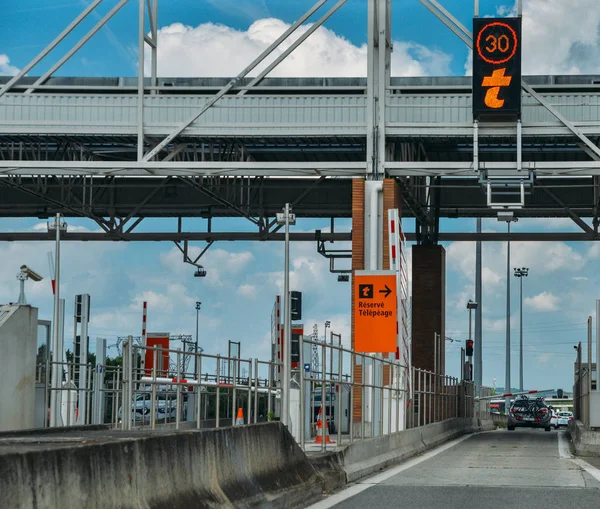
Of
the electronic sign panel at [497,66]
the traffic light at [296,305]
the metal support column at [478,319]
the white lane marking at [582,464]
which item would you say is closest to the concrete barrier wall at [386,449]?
the white lane marking at [582,464]

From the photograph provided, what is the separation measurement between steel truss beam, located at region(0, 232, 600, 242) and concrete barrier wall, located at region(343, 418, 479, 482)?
15474 mm

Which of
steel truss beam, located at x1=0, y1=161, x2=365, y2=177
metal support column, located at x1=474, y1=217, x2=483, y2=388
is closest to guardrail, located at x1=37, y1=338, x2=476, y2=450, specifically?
steel truss beam, located at x1=0, y1=161, x2=365, y2=177

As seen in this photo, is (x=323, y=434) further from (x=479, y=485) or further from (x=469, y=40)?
(x=469, y=40)

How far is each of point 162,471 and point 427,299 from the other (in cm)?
3581

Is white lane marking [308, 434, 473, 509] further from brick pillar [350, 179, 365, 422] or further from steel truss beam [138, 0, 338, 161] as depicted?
steel truss beam [138, 0, 338, 161]

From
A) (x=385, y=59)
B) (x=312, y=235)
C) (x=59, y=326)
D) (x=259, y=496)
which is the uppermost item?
(x=385, y=59)

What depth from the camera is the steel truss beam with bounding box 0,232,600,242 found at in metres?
45.2

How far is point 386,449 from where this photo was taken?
19.7 m

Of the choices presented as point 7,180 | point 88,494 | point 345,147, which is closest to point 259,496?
point 88,494

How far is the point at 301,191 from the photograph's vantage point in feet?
144

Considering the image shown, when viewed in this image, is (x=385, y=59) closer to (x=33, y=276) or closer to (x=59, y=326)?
(x=59, y=326)

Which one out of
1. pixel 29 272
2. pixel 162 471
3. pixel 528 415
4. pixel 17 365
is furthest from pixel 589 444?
pixel 528 415

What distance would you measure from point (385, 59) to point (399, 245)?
8662mm

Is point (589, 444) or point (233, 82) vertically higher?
point (233, 82)
